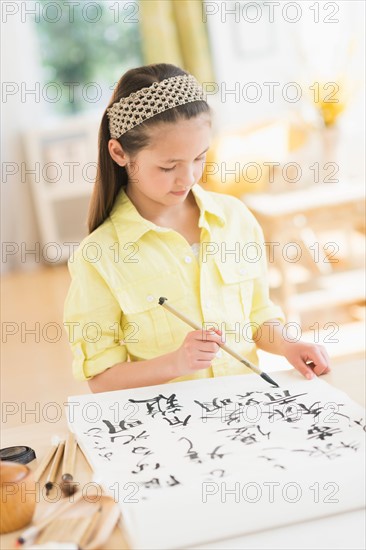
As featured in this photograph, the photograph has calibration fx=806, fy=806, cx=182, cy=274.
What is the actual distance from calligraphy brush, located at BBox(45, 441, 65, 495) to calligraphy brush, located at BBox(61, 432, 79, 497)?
11 mm

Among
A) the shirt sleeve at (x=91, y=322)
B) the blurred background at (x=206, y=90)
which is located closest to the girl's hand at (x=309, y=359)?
the shirt sleeve at (x=91, y=322)

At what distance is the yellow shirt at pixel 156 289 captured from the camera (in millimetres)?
1313

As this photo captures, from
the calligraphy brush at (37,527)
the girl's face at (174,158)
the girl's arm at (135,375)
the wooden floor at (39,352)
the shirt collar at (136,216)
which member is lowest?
the wooden floor at (39,352)

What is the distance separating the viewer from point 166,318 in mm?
1369

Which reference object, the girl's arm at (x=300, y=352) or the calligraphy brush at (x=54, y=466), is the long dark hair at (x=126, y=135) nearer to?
the girl's arm at (x=300, y=352)

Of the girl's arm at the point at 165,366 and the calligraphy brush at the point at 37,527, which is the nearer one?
the calligraphy brush at the point at 37,527

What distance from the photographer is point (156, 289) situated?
138cm

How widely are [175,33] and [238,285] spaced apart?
4.30 m

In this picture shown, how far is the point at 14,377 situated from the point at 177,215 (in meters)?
2.06

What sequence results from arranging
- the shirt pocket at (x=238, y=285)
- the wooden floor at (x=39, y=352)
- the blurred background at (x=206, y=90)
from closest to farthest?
the shirt pocket at (x=238, y=285), the wooden floor at (x=39, y=352), the blurred background at (x=206, y=90)

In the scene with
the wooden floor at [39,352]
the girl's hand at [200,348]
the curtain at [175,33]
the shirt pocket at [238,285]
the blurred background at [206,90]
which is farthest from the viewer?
the curtain at [175,33]

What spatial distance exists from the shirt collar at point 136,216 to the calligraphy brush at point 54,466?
442 millimetres

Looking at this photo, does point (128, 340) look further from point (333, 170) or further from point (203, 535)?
point (333, 170)

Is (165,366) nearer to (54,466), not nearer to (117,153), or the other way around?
(54,466)
